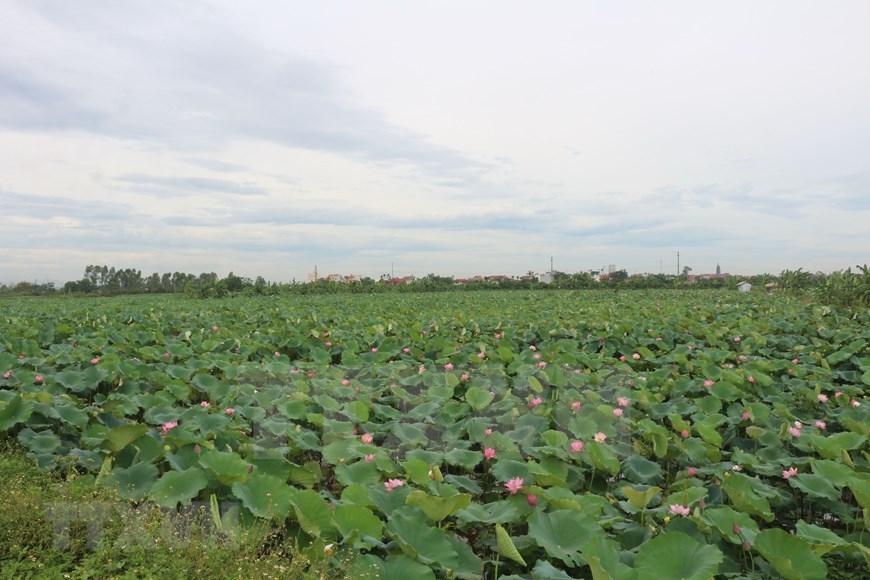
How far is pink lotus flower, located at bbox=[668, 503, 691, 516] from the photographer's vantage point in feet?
7.73

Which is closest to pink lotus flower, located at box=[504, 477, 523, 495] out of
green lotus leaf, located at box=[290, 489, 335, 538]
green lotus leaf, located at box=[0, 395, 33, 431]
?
green lotus leaf, located at box=[290, 489, 335, 538]

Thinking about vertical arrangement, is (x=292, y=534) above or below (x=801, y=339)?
below

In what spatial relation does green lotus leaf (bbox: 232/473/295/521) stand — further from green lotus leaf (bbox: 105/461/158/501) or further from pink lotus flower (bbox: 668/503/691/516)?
pink lotus flower (bbox: 668/503/691/516)

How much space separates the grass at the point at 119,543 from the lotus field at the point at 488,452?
0.28 feet

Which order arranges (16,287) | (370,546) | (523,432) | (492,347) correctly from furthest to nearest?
(16,287) < (492,347) < (523,432) < (370,546)

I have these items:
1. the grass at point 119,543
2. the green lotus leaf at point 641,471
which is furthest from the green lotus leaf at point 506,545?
the green lotus leaf at point 641,471

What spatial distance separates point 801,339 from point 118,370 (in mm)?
7201

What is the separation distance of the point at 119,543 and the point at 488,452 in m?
1.67

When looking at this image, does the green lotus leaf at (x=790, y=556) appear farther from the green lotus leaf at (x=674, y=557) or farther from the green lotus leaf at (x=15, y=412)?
the green lotus leaf at (x=15, y=412)

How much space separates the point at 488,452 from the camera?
2928mm

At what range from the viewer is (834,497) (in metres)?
2.60

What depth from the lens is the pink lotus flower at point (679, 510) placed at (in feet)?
7.73

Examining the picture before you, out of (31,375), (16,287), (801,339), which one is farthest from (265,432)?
(16,287)

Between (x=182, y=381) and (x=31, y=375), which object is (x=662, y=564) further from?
(x=31, y=375)
